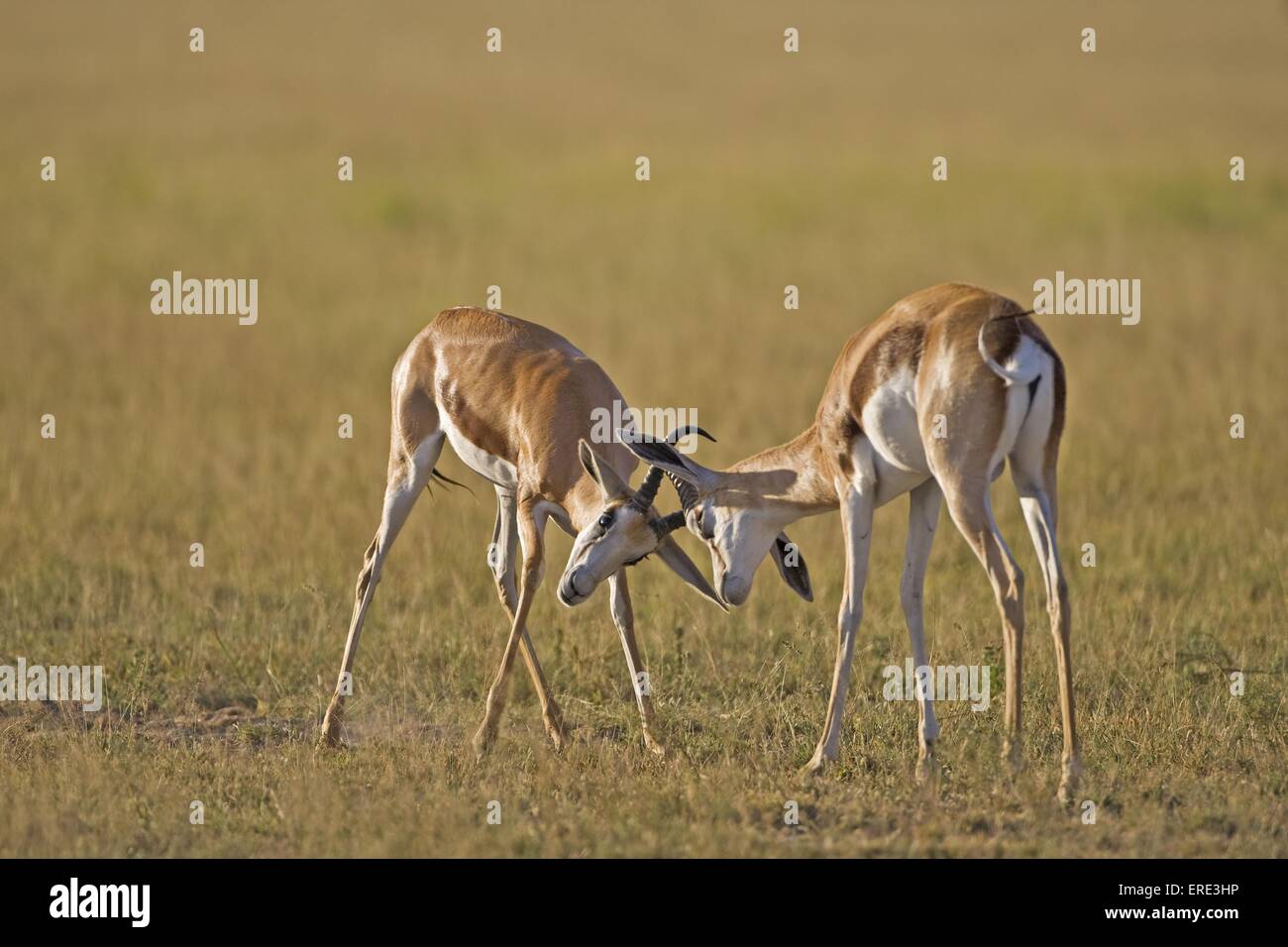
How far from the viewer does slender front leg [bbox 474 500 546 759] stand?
8047mm

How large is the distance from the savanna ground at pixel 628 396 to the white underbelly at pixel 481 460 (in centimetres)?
113

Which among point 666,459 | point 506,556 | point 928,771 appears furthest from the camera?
point 506,556

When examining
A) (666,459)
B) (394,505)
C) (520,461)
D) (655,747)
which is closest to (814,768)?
(655,747)

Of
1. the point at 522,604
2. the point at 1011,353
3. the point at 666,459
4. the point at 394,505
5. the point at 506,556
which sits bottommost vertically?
the point at 522,604

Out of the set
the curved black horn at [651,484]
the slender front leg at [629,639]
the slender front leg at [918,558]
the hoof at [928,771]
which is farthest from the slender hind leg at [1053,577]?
the slender front leg at [629,639]

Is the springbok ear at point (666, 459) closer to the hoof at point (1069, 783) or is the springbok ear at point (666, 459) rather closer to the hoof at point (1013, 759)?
the hoof at point (1013, 759)

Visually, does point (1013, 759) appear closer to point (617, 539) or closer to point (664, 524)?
point (664, 524)

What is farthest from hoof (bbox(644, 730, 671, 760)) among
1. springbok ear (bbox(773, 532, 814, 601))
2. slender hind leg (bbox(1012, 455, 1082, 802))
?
slender hind leg (bbox(1012, 455, 1082, 802))

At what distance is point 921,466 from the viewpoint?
7.51 metres

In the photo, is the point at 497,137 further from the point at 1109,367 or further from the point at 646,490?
the point at 646,490

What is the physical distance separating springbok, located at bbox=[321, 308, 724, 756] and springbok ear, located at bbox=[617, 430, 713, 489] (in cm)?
11

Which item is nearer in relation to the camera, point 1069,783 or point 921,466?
point 1069,783

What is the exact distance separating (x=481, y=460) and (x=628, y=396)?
7145 mm

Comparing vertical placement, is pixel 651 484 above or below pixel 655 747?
above
